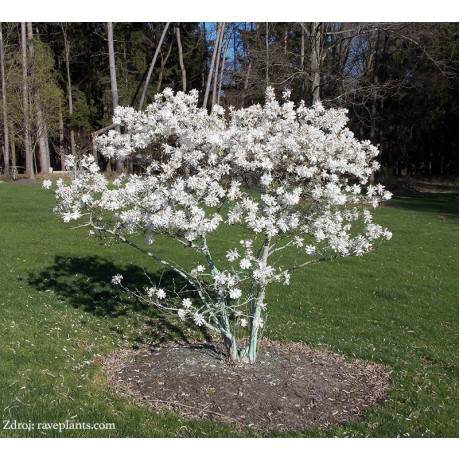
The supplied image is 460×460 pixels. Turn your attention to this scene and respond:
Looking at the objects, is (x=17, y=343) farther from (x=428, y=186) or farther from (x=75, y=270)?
(x=428, y=186)

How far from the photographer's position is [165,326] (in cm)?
694

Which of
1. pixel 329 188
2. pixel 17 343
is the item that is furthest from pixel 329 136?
pixel 17 343

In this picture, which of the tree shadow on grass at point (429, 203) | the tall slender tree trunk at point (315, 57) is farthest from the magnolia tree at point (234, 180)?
the tree shadow on grass at point (429, 203)

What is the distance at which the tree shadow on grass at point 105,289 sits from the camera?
22.5 ft

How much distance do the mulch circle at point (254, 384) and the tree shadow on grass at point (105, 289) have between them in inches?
32.1

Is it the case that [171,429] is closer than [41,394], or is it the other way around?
[171,429]

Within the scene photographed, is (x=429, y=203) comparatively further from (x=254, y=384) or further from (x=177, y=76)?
(x=254, y=384)

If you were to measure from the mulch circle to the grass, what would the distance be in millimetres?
197

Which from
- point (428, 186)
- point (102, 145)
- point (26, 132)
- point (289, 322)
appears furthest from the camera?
point (428, 186)

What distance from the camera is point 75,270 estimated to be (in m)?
9.07

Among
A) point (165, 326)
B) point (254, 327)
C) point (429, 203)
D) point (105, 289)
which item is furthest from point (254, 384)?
point (429, 203)

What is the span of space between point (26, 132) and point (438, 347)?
2565 centimetres

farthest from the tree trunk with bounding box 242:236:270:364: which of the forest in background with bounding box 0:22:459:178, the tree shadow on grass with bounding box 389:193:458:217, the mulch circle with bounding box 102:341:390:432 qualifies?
the forest in background with bounding box 0:22:459:178

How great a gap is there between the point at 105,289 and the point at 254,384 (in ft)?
13.4
